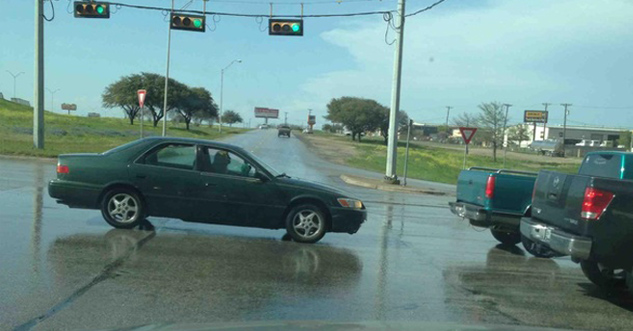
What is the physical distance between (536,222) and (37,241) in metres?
6.74

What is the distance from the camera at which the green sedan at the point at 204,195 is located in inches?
380

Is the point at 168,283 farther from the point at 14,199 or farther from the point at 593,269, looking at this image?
the point at 14,199

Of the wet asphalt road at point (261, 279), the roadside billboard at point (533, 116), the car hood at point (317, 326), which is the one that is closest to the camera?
the car hood at point (317, 326)

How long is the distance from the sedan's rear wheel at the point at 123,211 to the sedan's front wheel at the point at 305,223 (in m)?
2.36

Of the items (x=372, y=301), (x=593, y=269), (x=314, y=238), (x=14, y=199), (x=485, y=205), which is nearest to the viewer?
(x=372, y=301)

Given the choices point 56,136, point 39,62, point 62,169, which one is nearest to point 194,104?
point 56,136

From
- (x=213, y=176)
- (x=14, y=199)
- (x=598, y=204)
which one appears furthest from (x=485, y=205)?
(x=14, y=199)

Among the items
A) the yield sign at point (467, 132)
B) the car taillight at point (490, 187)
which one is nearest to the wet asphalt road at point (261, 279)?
the car taillight at point (490, 187)

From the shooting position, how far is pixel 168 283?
22.4 feet

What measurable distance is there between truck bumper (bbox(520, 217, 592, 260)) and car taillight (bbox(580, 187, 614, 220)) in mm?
268

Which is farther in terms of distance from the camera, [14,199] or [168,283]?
[14,199]

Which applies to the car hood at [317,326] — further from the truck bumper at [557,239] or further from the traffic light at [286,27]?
the traffic light at [286,27]

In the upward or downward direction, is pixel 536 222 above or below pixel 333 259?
above

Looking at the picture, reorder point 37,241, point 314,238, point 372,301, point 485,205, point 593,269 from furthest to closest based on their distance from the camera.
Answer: point 485,205 < point 314,238 < point 37,241 < point 593,269 < point 372,301
